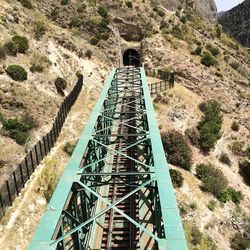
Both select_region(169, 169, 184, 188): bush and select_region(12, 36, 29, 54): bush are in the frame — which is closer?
select_region(169, 169, 184, 188): bush

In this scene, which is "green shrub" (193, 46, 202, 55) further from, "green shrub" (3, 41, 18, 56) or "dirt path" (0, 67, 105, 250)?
"green shrub" (3, 41, 18, 56)

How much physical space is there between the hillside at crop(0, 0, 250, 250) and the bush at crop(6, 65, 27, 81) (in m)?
0.62

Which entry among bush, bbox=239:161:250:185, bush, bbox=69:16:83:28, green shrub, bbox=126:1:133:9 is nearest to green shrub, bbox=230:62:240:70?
green shrub, bbox=126:1:133:9

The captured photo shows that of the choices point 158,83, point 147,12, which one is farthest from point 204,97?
point 147,12

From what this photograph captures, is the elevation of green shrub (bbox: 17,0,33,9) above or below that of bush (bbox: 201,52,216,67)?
above

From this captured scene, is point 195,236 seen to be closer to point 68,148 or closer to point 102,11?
point 68,148

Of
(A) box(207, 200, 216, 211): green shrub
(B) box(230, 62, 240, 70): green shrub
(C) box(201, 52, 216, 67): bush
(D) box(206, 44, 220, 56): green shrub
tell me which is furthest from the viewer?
(B) box(230, 62, 240, 70): green shrub

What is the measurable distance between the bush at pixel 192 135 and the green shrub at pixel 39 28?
24.8 m

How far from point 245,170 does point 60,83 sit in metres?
26.8

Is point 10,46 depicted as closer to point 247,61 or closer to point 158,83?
point 158,83

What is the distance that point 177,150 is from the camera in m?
39.3

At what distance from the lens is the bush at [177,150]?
38.6 meters

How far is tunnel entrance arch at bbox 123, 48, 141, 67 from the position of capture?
66.7 meters

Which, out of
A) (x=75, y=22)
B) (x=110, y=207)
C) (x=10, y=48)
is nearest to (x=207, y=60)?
(x=75, y=22)
